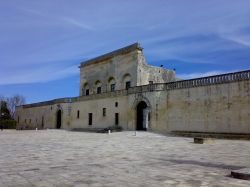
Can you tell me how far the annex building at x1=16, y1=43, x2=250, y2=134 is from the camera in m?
20.7

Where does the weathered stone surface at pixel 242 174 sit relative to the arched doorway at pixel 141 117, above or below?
below

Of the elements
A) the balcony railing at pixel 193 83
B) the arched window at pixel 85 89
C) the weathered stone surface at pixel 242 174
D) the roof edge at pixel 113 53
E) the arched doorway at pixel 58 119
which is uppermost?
the roof edge at pixel 113 53

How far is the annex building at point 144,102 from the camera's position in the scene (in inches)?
816

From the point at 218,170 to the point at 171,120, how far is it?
1757cm

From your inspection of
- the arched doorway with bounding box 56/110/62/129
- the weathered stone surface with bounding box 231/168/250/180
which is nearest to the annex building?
the arched doorway with bounding box 56/110/62/129

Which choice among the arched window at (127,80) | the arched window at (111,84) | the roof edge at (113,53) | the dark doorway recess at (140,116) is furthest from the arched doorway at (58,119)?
the dark doorway recess at (140,116)

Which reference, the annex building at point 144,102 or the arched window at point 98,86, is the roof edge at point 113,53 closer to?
the annex building at point 144,102

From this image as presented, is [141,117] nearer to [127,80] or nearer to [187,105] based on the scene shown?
[187,105]

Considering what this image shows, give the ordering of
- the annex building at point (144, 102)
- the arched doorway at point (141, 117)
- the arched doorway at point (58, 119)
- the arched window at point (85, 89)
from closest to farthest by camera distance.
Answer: the annex building at point (144, 102), the arched doorway at point (141, 117), the arched doorway at point (58, 119), the arched window at point (85, 89)

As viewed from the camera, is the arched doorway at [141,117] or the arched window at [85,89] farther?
the arched window at [85,89]

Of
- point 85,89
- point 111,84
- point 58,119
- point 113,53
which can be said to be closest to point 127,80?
point 111,84

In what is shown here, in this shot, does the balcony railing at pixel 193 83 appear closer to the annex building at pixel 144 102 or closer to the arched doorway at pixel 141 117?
the annex building at pixel 144 102

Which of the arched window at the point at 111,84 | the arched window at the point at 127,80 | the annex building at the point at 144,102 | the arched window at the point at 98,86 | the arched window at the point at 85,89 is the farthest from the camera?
the arched window at the point at 85,89

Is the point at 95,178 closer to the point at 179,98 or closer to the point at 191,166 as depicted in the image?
the point at 191,166
